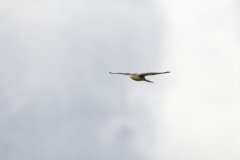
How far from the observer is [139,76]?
38.2 meters
